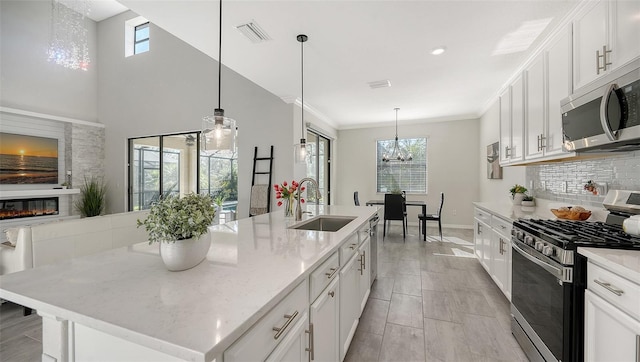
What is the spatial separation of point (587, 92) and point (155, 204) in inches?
107

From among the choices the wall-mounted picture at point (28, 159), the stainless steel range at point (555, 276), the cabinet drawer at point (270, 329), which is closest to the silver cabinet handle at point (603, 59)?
the stainless steel range at point (555, 276)

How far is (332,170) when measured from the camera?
6883mm

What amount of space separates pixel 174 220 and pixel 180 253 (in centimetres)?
14

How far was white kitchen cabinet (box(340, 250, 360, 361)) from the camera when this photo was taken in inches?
64.2

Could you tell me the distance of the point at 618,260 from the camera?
114cm

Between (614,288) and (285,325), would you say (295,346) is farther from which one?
(614,288)

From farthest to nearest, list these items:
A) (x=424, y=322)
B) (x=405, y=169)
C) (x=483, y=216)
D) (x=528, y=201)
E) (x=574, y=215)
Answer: (x=405, y=169) → (x=483, y=216) → (x=528, y=201) → (x=424, y=322) → (x=574, y=215)

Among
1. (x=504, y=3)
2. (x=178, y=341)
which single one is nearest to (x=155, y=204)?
(x=178, y=341)

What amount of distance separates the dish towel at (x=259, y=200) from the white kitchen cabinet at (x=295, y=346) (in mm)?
3918

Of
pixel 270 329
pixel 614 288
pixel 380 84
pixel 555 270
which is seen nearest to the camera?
pixel 270 329

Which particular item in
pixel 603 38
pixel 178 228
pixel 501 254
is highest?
pixel 603 38

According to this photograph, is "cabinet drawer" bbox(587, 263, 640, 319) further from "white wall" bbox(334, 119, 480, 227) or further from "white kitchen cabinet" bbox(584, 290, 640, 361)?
"white wall" bbox(334, 119, 480, 227)

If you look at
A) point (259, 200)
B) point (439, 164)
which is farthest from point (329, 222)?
point (439, 164)

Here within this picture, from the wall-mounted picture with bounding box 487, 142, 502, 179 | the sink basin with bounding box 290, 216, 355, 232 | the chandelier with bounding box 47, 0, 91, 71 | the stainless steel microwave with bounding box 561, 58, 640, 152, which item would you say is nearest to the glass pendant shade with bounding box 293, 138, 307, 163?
the sink basin with bounding box 290, 216, 355, 232
